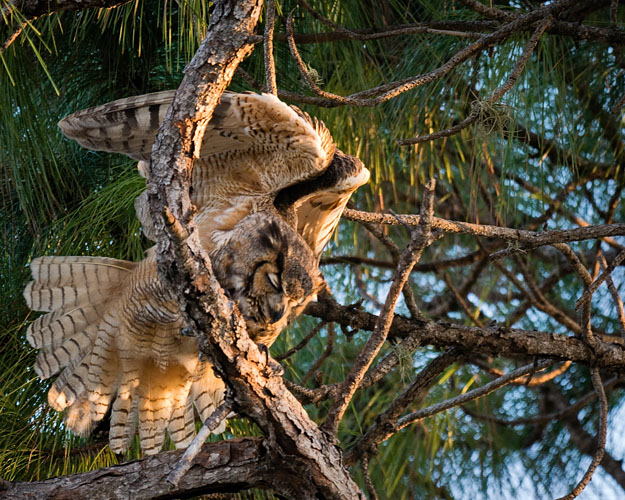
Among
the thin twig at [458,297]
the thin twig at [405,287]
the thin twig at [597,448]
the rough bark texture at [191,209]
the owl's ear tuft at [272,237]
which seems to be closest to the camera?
the rough bark texture at [191,209]

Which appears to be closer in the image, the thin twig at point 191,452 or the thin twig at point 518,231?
the thin twig at point 191,452

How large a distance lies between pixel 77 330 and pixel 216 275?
0.42 meters

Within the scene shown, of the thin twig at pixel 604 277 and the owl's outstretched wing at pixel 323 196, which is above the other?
the thin twig at pixel 604 277

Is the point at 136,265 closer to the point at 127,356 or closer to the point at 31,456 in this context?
the point at 127,356

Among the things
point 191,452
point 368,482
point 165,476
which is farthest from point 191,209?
point 368,482

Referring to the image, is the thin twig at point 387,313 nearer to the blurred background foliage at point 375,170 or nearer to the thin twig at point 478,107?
the thin twig at point 478,107

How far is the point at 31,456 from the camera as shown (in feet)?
6.16

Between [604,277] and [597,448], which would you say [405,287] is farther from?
[597,448]

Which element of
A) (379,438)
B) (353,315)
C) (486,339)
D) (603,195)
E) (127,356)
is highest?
(603,195)

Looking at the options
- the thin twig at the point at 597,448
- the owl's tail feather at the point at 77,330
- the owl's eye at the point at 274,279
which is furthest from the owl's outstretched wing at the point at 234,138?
the thin twig at the point at 597,448

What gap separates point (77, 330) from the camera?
1990 mm

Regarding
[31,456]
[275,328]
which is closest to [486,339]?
[275,328]

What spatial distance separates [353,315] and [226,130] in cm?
63

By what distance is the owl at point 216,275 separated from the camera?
5.80 feet
